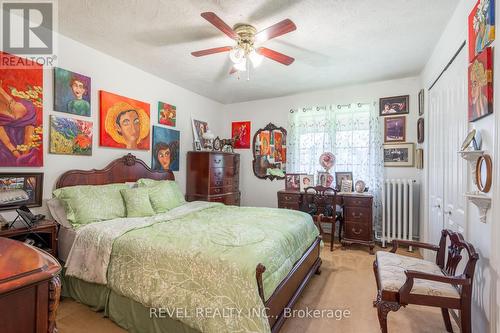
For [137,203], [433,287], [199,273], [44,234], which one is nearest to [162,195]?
[137,203]

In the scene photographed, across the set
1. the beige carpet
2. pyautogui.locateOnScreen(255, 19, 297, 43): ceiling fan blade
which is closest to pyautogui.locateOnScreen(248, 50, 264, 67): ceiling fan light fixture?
pyautogui.locateOnScreen(255, 19, 297, 43): ceiling fan blade

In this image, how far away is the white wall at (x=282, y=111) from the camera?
3832 millimetres

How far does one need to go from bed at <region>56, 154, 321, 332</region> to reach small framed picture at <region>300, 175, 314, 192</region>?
1708 millimetres

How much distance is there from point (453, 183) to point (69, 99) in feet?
12.7

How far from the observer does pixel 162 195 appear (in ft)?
10.1

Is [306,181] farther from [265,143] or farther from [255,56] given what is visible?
[255,56]

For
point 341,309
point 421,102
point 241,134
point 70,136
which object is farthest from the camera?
point 241,134

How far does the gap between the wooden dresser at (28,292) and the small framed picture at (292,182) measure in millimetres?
3779

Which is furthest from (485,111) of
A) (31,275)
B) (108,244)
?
(108,244)

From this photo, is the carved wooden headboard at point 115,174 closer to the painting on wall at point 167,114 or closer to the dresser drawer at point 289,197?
the painting on wall at point 167,114

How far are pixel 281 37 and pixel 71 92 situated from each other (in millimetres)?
2343

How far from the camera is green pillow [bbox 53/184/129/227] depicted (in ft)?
7.66

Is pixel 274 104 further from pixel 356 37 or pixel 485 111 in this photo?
pixel 485 111

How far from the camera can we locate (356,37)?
259 cm
